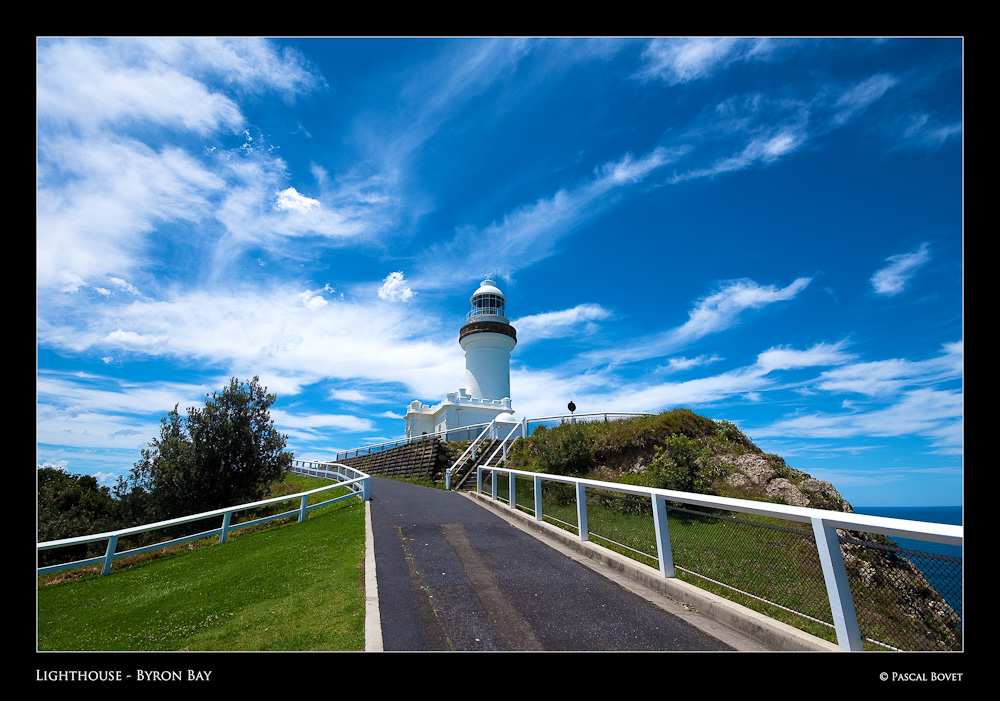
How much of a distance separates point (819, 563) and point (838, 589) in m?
0.38

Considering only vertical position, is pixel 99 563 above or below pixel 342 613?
below

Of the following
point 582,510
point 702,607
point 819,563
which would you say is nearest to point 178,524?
point 582,510

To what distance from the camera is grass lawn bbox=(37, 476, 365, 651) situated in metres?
4.84

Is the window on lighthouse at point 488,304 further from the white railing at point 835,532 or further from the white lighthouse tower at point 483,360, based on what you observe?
the white railing at point 835,532

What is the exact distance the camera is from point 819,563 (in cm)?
424

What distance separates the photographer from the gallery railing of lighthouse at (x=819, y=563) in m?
3.55

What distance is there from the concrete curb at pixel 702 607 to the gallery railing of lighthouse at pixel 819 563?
19cm

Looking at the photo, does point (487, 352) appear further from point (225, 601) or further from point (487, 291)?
point (225, 601)

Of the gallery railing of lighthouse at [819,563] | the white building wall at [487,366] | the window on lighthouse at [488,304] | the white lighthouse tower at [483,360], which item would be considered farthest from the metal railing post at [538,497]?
the window on lighthouse at [488,304]
